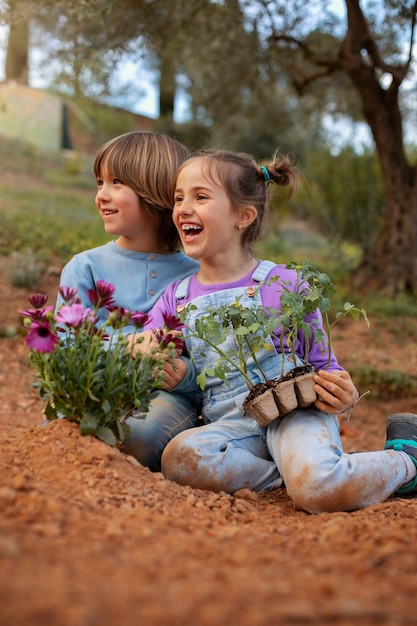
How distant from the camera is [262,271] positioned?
3.12 meters

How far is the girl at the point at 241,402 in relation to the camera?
262cm

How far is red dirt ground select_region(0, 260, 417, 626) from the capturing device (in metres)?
1.20

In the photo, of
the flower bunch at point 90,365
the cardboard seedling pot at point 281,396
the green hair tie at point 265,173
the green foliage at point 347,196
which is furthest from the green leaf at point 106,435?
the green foliage at point 347,196

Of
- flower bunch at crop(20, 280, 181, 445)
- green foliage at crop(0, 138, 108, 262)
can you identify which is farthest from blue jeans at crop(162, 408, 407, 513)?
green foliage at crop(0, 138, 108, 262)

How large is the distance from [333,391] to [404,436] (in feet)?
2.27

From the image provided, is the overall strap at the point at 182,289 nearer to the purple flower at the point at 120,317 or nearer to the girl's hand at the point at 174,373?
the girl's hand at the point at 174,373

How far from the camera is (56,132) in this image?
15.9 meters

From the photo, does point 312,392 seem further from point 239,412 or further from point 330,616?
point 330,616

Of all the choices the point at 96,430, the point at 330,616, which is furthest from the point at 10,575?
the point at 96,430

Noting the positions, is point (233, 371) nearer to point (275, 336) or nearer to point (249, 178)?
point (275, 336)

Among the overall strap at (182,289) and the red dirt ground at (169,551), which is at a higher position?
the overall strap at (182,289)

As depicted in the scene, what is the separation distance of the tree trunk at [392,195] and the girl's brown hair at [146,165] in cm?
408

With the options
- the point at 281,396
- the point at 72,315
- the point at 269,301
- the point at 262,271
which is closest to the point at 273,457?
the point at 281,396

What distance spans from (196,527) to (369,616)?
0.86m
